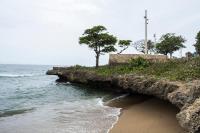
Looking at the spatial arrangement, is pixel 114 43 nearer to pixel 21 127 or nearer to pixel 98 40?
pixel 98 40

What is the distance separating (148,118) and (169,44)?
38722mm

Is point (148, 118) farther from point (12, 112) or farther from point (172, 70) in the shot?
point (12, 112)

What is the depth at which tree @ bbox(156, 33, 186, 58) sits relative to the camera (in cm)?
5581

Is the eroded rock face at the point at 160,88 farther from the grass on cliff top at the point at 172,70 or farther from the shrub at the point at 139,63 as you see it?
the shrub at the point at 139,63

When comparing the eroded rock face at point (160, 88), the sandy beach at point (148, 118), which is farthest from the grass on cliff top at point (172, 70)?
the sandy beach at point (148, 118)

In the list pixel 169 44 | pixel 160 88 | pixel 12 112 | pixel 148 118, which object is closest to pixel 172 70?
pixel 160 88

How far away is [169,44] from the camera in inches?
2196

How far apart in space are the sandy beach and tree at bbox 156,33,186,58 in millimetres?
31305

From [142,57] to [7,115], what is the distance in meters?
20.9

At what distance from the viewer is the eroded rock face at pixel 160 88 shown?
37.1ft

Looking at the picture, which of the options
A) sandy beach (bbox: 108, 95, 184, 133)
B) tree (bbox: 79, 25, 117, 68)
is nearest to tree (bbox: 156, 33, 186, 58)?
tree (bbox: 79, 25, 117, 68)

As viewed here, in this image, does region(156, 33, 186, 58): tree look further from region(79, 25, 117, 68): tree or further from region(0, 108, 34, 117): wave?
region(0, 108, 34, 117): wave

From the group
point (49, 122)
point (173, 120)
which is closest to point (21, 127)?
point (49, 122)

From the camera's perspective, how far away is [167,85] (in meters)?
20.7
